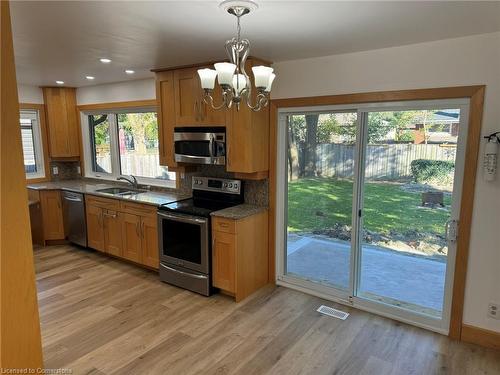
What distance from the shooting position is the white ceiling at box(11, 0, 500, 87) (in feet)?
6.55

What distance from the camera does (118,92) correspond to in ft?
17.0

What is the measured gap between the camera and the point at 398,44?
2850mm

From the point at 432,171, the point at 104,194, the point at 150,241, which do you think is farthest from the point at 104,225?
the point at 432,171

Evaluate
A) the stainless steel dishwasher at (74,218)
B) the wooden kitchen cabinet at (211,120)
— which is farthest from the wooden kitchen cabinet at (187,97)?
the stainless steel dishwasher at (74,218)

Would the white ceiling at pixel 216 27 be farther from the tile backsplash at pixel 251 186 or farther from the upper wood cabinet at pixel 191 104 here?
the tile backsplash at pixel 251 186

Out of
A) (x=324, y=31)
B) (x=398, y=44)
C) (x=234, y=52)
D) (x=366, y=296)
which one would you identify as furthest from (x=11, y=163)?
(x=366, y=296)

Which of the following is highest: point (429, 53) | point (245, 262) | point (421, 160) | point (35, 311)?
point (429, 53)

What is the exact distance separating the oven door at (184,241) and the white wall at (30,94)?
328cm

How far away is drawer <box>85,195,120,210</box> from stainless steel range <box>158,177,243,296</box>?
884 millimetres

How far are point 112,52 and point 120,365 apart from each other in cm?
263

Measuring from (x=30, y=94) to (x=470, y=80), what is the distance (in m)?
5.87

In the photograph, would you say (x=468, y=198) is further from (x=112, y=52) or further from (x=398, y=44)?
(x=112, y=52)

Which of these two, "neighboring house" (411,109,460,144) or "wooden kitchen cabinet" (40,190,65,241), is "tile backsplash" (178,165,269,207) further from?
"wooden kitchen cabinet" (40,190,65,241)

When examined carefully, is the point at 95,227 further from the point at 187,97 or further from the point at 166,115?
the point at 187,97
